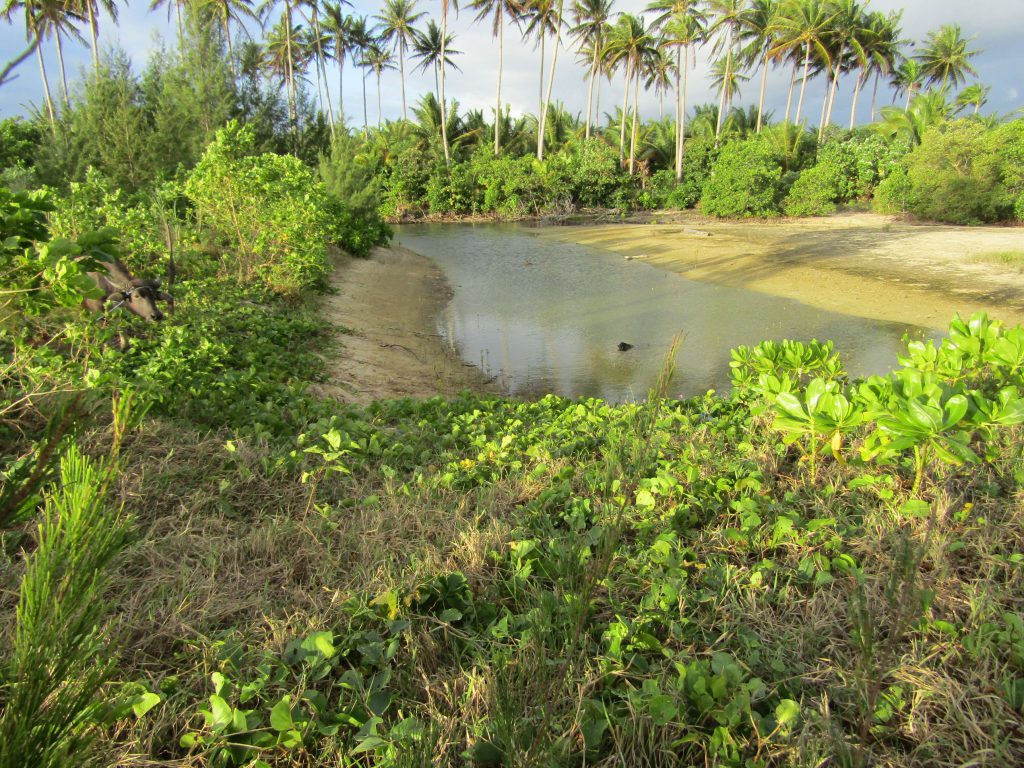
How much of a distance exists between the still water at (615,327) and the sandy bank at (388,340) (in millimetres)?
497

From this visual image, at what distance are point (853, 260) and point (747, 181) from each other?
12931 millimetres

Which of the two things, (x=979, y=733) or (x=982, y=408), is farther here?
(x=982, y=408)

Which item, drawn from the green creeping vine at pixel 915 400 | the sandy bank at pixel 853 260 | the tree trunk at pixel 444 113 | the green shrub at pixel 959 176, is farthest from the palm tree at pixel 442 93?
the green creeping vine at pixel 915 400

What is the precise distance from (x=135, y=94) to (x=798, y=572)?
24.6m

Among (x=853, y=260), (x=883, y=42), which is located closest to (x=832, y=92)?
(x=883, y=42)

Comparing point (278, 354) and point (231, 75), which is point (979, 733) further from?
point (231, 75)

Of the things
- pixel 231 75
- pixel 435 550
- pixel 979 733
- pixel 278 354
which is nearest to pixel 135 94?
pixel 231 75

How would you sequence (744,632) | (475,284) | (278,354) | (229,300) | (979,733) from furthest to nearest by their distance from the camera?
(475,284)
(229,300)
(278,354)
(744,632)
(979,733)

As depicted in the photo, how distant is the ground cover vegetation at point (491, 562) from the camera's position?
3.09 feet

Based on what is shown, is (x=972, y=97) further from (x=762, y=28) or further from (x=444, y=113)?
(x=444, y=113)

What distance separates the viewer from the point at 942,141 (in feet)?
75.7

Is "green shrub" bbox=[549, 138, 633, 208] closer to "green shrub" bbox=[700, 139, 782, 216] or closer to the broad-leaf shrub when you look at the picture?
"green shrub" bbox=[700, 139, 782, 216]

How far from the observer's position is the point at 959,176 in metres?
Answer: 22.7

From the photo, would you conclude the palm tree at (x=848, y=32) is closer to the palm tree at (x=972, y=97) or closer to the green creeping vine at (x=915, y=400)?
the palm tree at (x=972, y=97)
